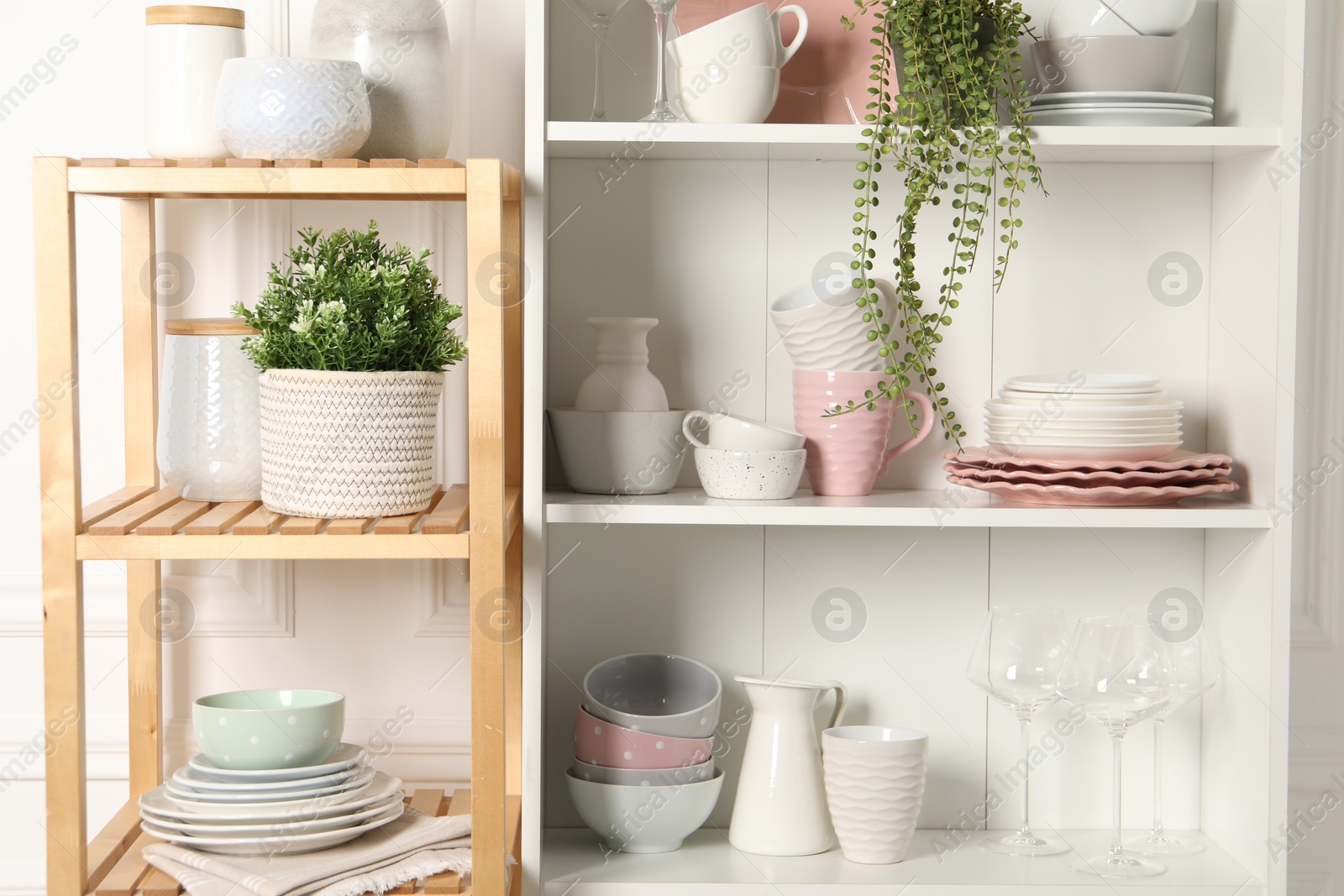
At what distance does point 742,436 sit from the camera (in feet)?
3.97

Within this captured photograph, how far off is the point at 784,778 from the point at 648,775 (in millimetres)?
151

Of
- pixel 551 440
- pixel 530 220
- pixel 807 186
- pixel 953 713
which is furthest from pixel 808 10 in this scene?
pixel 953 713

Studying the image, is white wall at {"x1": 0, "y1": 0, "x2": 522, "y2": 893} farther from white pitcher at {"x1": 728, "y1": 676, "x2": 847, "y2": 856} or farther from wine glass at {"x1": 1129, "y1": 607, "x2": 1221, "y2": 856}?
wine glass at {"x1": 1129, "y1": 607, "x2": 1221, "y2": 856}

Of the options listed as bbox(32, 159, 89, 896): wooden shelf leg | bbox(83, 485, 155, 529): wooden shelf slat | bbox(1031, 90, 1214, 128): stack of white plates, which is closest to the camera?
bbox(32, 159, 89, 896): wooden shelf leg

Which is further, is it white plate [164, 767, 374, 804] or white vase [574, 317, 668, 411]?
white vase [574, 317, 668, 411]

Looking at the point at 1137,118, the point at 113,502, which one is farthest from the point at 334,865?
the point at 1137,118

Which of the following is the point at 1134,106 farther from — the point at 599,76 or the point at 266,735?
the point at 266,735

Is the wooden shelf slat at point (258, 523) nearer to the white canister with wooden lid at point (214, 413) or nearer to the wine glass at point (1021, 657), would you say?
the white canister with wooden lid at point (214, 413)

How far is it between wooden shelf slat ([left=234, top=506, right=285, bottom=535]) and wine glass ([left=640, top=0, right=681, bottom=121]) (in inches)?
22.1

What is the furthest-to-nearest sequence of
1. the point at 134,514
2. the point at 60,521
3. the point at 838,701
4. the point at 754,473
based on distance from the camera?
the point at 838,701
the point at 754,473
the point at 134,514
the point at 60,521

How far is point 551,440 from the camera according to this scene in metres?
1.29

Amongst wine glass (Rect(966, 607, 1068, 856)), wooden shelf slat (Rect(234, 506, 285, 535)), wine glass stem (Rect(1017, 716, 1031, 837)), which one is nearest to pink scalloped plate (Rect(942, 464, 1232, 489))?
wine glass (Rect(966, 607, 1068, 856))

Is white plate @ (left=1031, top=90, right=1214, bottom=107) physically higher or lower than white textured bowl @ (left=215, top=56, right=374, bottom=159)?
higher

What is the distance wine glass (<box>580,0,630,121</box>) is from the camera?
1271 mm
